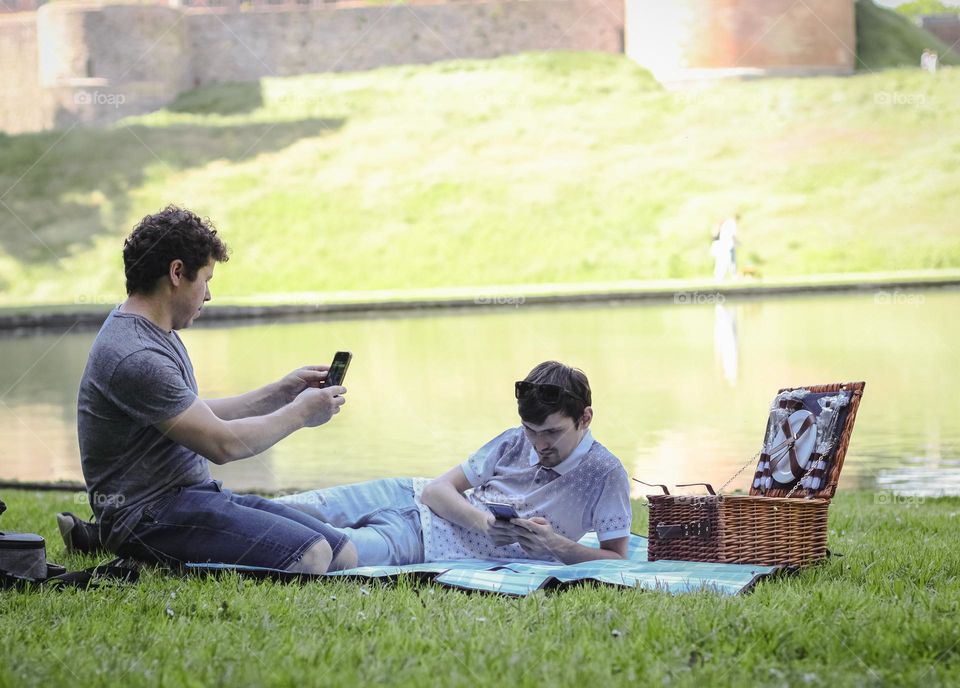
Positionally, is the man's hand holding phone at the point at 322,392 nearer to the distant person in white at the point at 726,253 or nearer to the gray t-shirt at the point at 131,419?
the gray t-shirt at the point at 131,419

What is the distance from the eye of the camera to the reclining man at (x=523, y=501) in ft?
12.4

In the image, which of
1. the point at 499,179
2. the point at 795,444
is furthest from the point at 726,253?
the point at 795,444

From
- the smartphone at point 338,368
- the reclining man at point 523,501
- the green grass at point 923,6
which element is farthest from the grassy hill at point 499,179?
the smartphone at point 338,368

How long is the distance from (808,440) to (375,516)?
147 cm

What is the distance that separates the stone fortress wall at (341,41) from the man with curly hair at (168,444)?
36.1 meters

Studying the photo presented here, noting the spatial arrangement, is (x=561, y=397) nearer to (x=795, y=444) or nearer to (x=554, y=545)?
(x=554, y=545)

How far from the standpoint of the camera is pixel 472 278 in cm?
2645

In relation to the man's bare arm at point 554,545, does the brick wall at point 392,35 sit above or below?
above

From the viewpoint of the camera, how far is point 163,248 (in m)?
3.64

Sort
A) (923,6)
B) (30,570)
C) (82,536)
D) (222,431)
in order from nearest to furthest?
1. (222,431)
2. (30,570)
3. (82,536)
4. (923,6)

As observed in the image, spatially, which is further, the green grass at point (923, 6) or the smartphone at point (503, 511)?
the green grass at point (923, 6)

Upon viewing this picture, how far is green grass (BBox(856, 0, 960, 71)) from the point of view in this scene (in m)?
38.6

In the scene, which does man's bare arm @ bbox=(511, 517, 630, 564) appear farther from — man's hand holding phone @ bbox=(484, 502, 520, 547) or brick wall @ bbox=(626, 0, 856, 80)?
brick wall @ bbox=(626, 0, 856, 80)

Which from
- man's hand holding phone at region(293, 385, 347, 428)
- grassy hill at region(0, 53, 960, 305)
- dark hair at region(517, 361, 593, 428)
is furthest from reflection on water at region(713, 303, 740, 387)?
grassy hill at region(0, 53, 960, 305)
